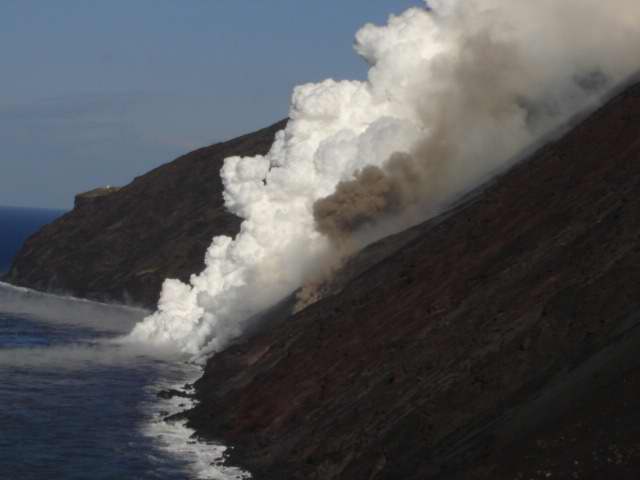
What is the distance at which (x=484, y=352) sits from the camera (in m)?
44.0

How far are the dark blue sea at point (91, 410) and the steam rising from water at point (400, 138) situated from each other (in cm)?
761

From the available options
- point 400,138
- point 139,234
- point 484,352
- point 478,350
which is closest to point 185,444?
point 478,350

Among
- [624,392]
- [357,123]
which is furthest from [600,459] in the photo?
[357,123]

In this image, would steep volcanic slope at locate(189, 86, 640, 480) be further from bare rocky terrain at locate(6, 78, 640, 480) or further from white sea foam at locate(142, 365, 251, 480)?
white sea foam at locate(142, 365, 251, 480)

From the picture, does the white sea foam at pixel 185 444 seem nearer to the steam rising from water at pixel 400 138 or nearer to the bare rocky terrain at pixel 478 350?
the bare rocky terrain at pixel 478 350

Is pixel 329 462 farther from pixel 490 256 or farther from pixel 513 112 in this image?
pixel 513 112

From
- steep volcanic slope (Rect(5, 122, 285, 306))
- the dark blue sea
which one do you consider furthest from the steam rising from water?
steep volcanic slope (Rect(5, 122, 285, 306))

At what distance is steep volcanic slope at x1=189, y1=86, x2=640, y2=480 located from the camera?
35.6m

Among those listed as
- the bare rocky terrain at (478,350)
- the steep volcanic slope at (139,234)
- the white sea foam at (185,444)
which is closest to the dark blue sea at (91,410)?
the white sea foam at (185,444)

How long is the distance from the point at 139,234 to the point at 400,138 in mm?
82300

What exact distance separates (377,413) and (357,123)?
5335 cm

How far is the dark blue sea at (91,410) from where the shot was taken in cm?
5062

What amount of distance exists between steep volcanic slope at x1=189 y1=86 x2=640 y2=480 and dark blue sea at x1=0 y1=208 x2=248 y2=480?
8.95 feet

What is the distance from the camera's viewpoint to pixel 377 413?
45.5m
